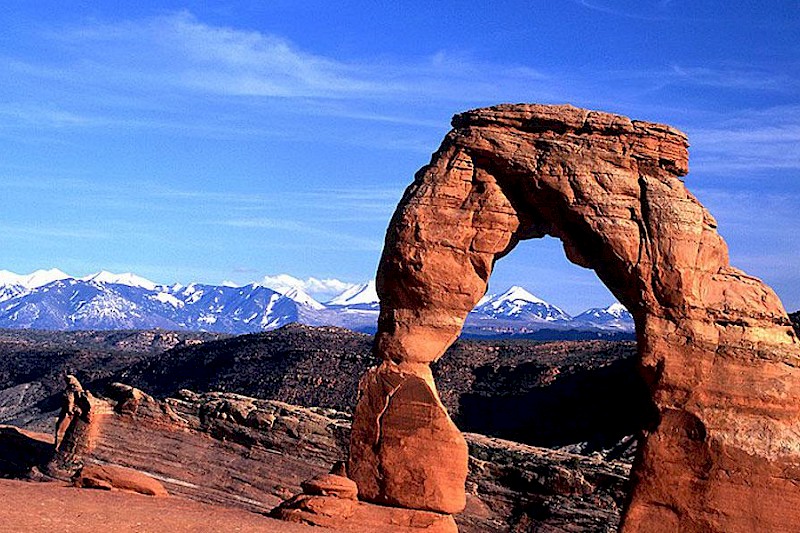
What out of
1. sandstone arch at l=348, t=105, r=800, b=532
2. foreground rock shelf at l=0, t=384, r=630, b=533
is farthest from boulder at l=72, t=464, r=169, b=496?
foreground rock shelf at l=0, t=384, r=630, b=533

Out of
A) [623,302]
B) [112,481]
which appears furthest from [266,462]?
[623,302]

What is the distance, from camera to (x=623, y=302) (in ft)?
71.8

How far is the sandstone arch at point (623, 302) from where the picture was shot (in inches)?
821

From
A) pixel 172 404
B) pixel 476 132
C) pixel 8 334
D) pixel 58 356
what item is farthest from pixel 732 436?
pixel 8 334

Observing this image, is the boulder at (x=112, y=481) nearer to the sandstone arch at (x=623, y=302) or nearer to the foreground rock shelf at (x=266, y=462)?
the sandstone arch at (x=623, y=302)

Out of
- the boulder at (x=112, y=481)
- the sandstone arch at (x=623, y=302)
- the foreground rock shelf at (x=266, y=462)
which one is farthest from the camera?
the foreground rock shelf at (x=266, y=462)

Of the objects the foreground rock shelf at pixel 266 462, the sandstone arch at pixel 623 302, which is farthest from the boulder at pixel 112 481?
the foreground rock shelf at pixel 266 462

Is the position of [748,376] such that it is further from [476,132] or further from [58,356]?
[58,356]

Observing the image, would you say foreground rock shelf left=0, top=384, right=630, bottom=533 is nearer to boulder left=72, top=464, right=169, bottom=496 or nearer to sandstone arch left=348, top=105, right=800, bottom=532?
boulder left=72, top=464, right=169, bottom=496

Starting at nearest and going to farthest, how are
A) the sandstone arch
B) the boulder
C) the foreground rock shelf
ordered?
the sandstone arch < the boulder < the foreground rock shelf

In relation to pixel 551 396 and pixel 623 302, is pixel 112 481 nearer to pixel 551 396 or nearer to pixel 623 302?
pixel 623 302

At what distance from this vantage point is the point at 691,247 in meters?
21.6

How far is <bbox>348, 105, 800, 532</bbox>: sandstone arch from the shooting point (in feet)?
68.4

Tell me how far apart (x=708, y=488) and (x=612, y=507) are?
10807mm
